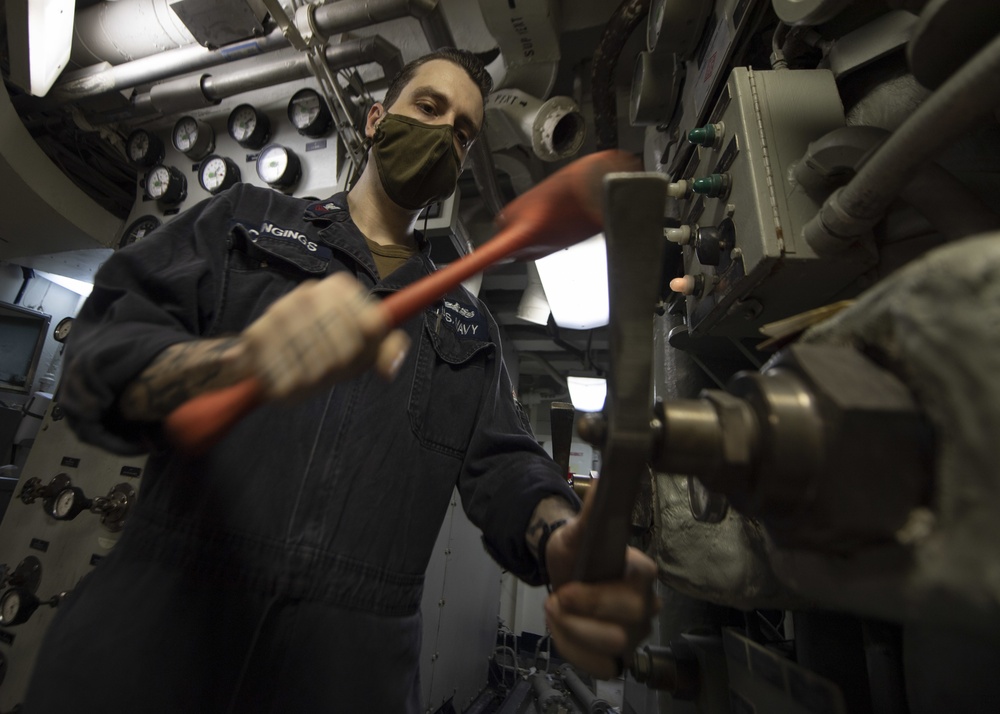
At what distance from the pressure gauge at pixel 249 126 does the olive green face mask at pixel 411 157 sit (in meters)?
1.38

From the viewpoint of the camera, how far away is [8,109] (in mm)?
1715

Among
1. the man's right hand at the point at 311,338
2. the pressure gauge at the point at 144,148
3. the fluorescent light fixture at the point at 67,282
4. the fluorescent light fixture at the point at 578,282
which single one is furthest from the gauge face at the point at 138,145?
the man's right hand at the point at 311,338

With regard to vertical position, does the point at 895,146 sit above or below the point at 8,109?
below

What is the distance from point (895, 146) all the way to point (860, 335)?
26 cm

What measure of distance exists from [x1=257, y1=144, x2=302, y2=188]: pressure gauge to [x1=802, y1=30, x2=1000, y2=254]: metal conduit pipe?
6.20 feet

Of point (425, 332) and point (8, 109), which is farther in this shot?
point (8, 109)

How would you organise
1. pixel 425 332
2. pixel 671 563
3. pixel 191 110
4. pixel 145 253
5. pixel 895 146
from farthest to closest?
pixel 191 110 < pixel 425 332 < pixel 671 563 < pixel 145 253 < pixel 895 146

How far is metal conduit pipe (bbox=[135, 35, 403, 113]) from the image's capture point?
1.56 meters

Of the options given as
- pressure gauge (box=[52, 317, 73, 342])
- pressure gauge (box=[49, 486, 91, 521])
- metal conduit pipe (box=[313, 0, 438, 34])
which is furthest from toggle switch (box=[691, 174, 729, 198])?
pressure gauge (box=[52, 317, 73, 342])

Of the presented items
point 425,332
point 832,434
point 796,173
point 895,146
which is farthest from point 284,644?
point 796,173

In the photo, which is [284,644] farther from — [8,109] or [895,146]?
[8,109]

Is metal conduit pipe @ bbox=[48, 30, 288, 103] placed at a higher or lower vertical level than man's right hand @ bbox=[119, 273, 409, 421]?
higher

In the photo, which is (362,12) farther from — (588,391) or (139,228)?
(588,391)

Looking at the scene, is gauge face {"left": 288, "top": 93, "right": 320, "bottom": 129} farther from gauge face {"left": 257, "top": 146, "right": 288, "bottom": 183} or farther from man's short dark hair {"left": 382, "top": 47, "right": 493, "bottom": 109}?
man's short dark hair {"left": 382, "top": 47, "right": 493, "bottom": 109}
